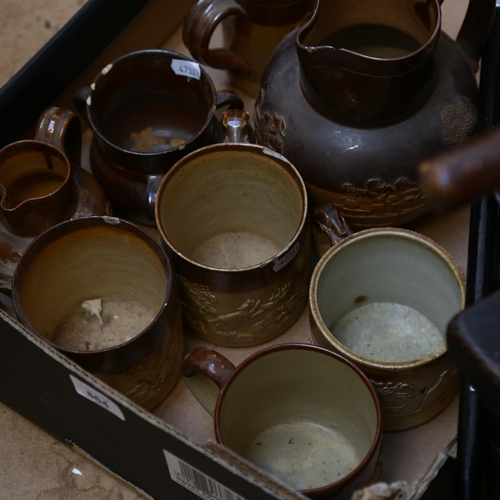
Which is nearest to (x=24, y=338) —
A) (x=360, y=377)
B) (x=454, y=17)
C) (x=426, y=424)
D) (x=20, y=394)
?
(x=20, y=394)

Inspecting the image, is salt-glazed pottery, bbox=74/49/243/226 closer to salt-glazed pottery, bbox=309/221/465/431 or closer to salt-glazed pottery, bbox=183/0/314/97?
salt-glazed pottery, bbox=183/0/314/97

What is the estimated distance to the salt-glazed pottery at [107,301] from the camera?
2.17 feet

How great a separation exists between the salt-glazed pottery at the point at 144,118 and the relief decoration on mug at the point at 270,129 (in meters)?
0.05

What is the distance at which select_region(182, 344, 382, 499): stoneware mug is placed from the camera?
0.66m

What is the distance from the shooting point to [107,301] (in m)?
0.83

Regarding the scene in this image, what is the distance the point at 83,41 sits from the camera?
0.87 metres

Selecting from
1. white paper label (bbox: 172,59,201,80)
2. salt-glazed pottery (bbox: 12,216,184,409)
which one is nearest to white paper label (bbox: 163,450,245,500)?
salt-glazed pottery (bbox: 12,216,184,409)

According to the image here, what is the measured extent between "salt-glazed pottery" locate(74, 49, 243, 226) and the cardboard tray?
0.20 ft

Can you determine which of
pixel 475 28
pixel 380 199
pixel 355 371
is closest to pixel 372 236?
pixel 380 199

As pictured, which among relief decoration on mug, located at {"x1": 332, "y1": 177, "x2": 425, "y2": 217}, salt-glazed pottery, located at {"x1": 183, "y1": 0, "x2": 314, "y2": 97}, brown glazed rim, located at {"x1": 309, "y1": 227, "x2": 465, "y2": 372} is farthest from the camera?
salt-glazed pottery, located at {"x1": 183, "y1": 0, "x2": 314, "y2": 97}

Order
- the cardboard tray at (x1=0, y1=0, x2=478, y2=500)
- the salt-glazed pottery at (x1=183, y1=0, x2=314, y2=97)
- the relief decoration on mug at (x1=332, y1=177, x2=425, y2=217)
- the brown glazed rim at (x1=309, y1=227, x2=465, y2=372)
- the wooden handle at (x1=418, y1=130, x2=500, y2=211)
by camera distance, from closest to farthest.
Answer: the wooden handle at (x1=418, y1=130, x2=500, y2=211) → the cardboard tray at (x1=0, y1=0, x2=478, y2=500) → the brown glazed rim at (x1=309, y1=227, x2=465, y2=372) → the relief decoration on mug at (x1=332, y1=177, x2=425, y2=217) → the salt-glazed pottery at (x1=183, y1=0, x2=314, y2=97)

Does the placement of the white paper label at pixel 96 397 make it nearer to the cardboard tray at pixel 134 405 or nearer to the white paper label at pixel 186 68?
the cardboard tray at pixel 134 405

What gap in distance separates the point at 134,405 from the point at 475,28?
0.55 meters

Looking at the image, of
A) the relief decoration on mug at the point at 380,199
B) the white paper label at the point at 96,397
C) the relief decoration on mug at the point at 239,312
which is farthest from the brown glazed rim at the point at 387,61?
the white paper label at the point at 96,397
